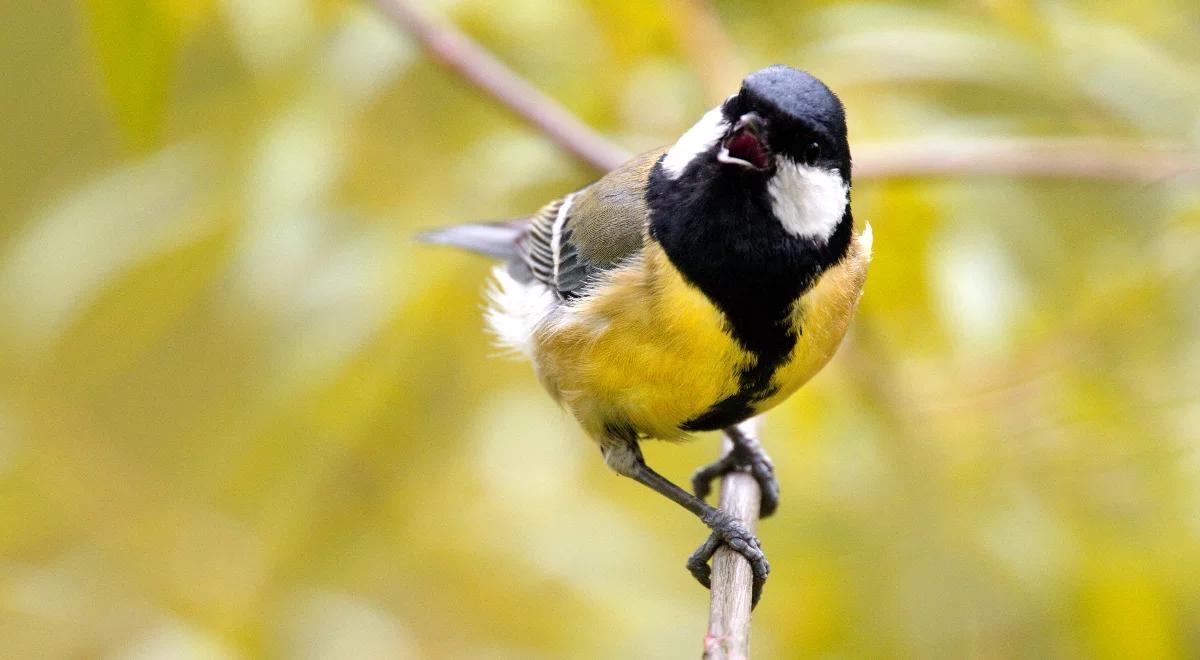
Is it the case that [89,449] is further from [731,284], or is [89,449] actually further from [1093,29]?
[1093,29]

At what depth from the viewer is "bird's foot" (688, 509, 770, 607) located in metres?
1.82

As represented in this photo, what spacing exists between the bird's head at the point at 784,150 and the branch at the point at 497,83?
57cm

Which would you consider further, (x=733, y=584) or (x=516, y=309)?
(x=516, y=309)

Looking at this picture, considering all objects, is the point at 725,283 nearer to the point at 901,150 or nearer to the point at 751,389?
the point at 751,389

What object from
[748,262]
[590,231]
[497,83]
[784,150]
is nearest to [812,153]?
[784,150]

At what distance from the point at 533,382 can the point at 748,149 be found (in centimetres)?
122

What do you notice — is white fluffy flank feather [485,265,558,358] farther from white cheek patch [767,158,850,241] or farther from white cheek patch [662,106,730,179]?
white cheek patch [767,158,850,241]

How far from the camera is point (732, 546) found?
184cm

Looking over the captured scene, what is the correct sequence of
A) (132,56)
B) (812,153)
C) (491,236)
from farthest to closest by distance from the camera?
(491,236) < (812,153) < (132,56)

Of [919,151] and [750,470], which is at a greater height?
[919,151]

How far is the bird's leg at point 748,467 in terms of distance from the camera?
220cm

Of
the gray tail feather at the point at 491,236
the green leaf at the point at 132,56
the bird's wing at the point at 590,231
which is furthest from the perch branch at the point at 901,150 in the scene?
the green leaf at the point at 132,56

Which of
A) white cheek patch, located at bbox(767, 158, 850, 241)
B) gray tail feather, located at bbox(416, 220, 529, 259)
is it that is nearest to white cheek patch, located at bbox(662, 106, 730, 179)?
white cheek patch, located at bbox(767, 158, 850, 241)

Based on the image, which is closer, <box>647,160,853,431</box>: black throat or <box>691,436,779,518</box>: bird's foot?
<box>647,160,853,431</box>: black throat
